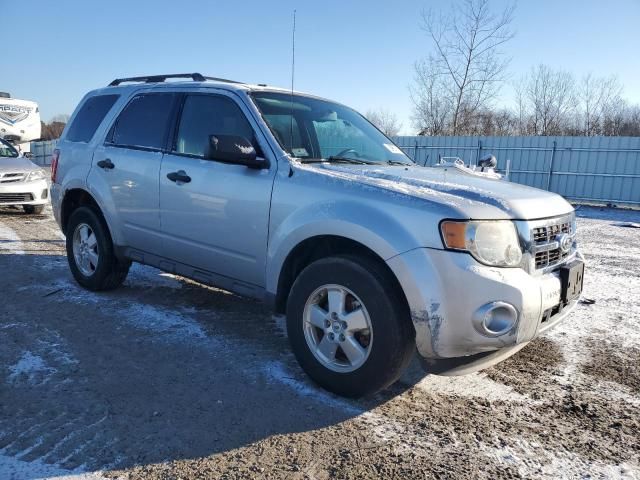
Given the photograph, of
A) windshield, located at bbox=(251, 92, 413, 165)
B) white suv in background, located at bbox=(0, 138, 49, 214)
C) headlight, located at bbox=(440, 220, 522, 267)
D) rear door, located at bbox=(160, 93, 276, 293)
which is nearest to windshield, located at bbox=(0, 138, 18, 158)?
white suv in background, located at bbox=(0, 138, 49, 214)

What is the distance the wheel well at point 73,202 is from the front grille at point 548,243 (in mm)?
3929

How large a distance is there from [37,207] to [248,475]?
10.1 m

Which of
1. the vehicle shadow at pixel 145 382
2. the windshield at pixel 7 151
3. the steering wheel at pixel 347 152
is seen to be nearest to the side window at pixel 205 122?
the steering wheel at pixel 347 152

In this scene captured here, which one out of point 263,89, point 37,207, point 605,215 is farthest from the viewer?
point 605,215

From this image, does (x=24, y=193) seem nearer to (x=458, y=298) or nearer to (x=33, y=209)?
(x=33, y=209)

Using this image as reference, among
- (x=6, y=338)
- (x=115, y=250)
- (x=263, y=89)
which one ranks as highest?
(x=263, y=89)

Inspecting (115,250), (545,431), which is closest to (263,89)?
(115,250)

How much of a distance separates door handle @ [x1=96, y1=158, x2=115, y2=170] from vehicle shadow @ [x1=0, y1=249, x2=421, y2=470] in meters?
1.27

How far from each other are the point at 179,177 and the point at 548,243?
2663 mm

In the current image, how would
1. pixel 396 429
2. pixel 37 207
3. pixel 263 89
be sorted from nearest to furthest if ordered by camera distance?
pixel 396 429
pixel 263 89
pixel 37 207

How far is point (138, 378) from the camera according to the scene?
124 inches

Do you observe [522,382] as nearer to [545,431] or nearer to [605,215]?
[545,431]

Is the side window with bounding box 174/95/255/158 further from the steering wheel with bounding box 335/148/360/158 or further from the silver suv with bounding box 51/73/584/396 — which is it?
the steering wheel with bounding box 335/148/360/158

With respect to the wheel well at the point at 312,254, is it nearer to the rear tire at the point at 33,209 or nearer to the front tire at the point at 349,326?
the front tire at the point at 349,326
